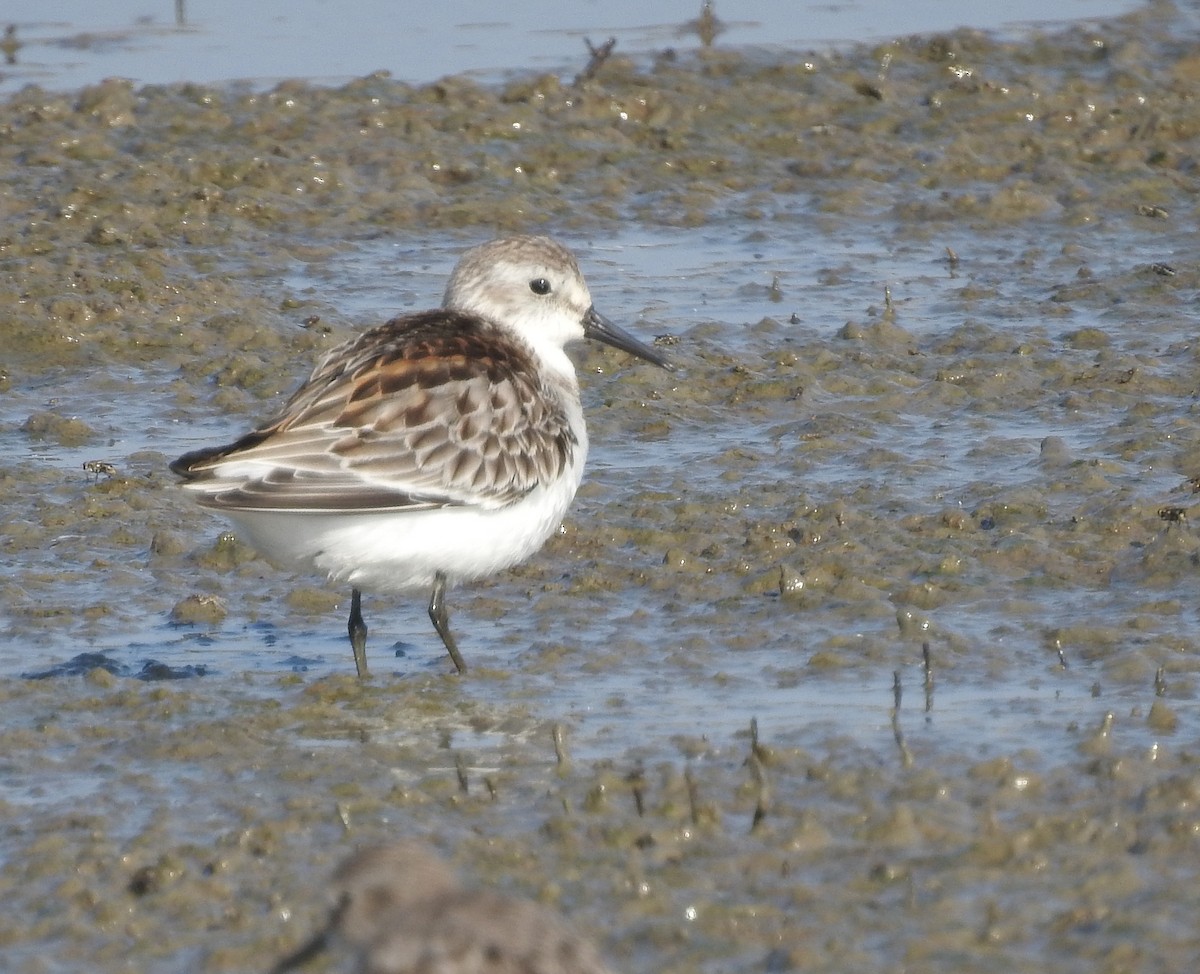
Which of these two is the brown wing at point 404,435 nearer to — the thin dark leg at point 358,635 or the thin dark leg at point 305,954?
the thin dark leg at point 358,635

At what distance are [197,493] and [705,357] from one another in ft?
12.9

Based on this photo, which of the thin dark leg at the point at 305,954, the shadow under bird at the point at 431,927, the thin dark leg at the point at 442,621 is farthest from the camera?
the thin dark leg at the point at 442,621

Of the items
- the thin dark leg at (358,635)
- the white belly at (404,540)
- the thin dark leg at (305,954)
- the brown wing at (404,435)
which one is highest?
the brown wing at (404,435)

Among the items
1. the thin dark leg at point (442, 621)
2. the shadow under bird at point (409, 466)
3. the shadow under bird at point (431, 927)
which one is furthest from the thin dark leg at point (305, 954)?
the thin dark leg at point (442, 621)

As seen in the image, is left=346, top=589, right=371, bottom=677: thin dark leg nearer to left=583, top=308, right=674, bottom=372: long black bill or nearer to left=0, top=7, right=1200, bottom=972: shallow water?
left=0, top=7, right=1200, bottom=972: shallow water

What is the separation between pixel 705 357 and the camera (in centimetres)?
961

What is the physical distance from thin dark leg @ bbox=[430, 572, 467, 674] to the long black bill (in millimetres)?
1480

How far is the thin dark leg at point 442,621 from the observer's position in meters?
6.75

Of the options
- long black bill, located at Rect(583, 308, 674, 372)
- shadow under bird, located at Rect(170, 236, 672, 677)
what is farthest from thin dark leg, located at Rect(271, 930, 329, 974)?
long black bill, located at Rect(583, 308, 674, 372)

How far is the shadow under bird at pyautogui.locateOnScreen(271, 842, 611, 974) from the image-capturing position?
149 inches

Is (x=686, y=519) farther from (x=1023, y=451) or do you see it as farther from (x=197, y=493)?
(x=197, y=493)

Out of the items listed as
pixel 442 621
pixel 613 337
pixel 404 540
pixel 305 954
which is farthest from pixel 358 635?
pixel 305 954

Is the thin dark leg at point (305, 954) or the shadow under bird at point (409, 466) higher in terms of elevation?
the shadow under bird at point (409, 466)

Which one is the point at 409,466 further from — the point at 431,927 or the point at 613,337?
the point at 431,927
